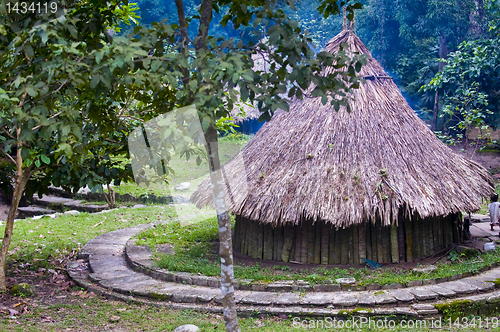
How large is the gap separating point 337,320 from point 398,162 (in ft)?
9.48

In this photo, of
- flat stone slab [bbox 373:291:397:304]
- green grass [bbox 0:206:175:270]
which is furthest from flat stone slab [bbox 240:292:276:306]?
green grass [bbox 0:206:175:270]

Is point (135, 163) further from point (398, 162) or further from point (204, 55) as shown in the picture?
point (398, 162)

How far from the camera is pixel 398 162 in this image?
6836 mm

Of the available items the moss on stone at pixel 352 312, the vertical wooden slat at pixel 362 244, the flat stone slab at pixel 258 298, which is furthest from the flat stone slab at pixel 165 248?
the moss on stone at pixel 352 312

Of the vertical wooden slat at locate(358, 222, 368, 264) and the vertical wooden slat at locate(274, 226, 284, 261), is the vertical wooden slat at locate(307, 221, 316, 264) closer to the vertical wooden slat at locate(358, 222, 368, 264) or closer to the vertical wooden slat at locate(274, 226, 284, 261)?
the vertical wooden slat at locate(274, 226, 284, 261)

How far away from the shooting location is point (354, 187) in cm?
655

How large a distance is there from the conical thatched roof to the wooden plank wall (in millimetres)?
369

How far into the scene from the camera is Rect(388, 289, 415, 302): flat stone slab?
5.41 m

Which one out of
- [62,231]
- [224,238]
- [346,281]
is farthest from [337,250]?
[62,231]

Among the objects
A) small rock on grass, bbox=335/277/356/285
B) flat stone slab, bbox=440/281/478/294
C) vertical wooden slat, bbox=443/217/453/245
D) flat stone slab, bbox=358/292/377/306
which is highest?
vertical wooden slat, bbox=443/217/453/245

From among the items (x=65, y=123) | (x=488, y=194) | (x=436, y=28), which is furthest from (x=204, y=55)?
(x=436, y=28)

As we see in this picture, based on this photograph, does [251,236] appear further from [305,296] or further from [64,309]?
[64,309]

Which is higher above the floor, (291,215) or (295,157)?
(295,157)

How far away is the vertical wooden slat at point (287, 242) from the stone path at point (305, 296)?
111cm
